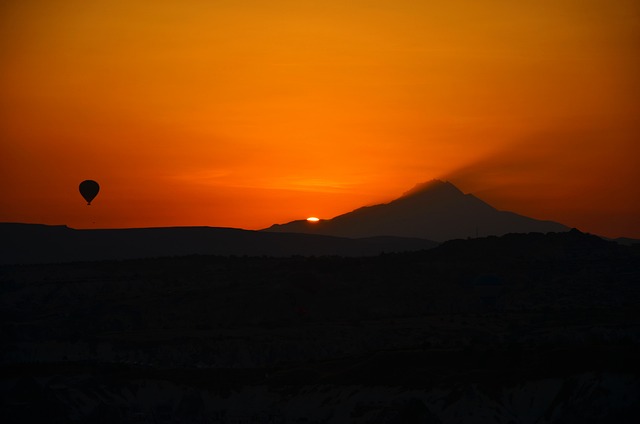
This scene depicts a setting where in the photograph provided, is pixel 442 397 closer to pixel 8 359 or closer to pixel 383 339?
pixel 383 339

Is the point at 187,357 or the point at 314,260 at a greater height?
the point at 314,260

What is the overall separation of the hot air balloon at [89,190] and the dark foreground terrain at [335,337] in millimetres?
9252

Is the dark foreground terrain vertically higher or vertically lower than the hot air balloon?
lower

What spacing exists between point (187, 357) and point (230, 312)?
78.7ft

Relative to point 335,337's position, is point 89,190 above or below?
above

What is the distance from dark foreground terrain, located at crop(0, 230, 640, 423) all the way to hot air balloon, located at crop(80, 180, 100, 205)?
925cm

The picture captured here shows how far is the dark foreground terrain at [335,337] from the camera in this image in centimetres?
5706

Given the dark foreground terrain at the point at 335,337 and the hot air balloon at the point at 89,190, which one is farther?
the hot air balloon at the point at 89,190

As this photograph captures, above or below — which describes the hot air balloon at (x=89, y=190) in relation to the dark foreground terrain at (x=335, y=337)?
above

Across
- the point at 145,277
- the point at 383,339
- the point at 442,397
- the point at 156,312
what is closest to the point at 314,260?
the point at 145,277

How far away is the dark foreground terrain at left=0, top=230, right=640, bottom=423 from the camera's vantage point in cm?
5706

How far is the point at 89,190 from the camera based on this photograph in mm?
124750

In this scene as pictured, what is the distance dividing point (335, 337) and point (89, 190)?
45.0m

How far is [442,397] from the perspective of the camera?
57.9 meters
